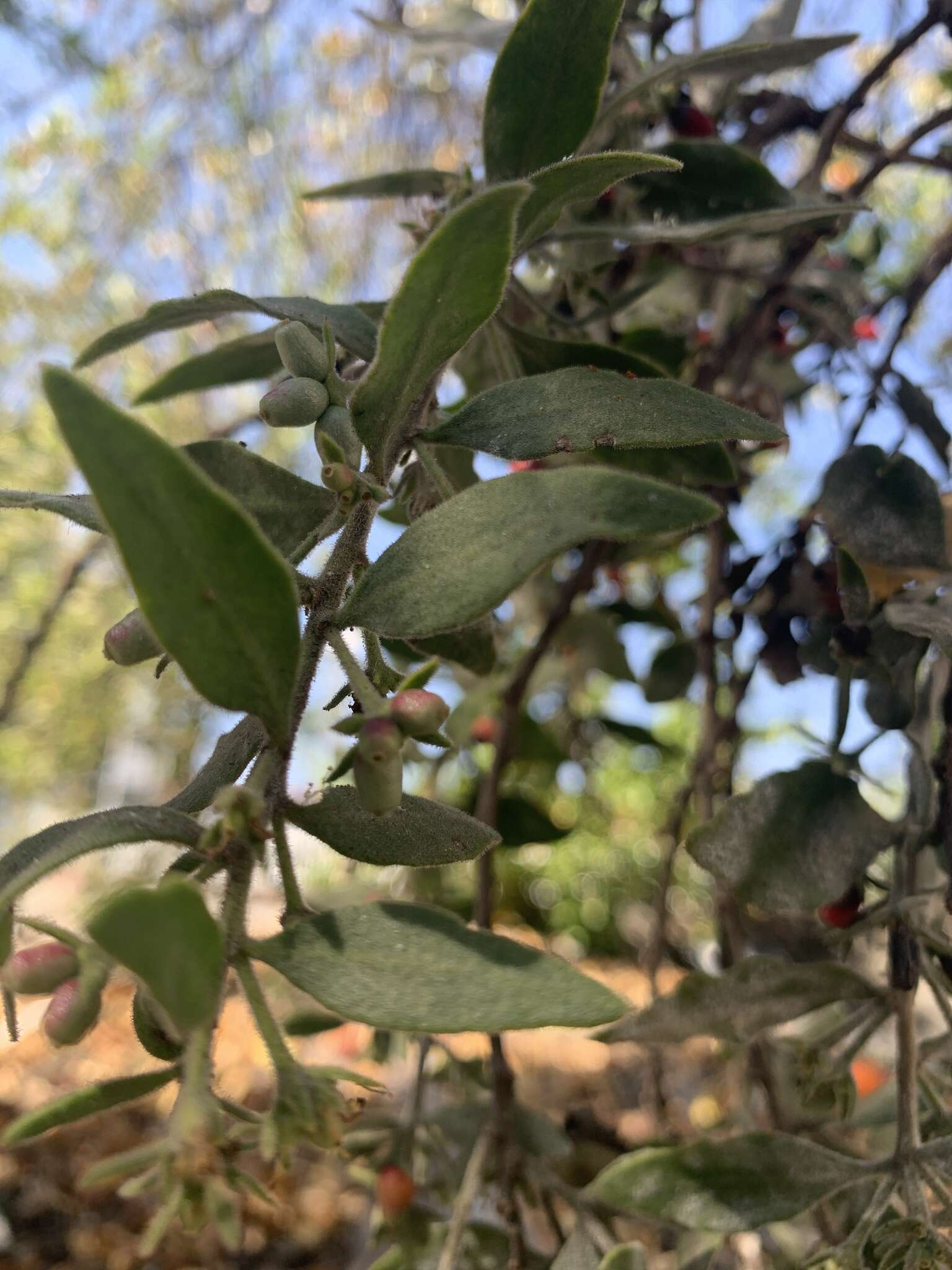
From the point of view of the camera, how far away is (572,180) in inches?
20.4

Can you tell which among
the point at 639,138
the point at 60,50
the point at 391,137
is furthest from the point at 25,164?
the point at 639,138

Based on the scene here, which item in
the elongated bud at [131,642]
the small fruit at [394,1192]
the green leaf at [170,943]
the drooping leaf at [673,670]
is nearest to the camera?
the green leaf at [170,943]

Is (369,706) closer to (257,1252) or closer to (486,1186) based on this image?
(486,1186)

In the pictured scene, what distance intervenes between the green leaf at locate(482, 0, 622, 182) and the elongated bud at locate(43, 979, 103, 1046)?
1.69 feet

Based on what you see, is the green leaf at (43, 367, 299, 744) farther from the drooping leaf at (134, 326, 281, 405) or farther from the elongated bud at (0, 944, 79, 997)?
the drooping leaf at (134, 326, 281, 405)

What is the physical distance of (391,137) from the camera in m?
2.15

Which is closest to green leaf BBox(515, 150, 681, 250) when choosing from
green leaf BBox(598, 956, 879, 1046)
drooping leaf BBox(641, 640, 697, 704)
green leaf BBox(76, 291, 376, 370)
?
green leaf BBox(76, 291, 376, 370)

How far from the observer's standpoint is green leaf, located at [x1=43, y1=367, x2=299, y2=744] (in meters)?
0.33

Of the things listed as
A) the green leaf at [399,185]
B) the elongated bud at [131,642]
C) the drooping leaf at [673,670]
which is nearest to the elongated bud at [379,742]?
the elongated bud at [131,642]

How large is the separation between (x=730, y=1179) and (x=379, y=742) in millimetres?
443

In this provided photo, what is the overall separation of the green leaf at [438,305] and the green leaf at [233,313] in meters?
0.12

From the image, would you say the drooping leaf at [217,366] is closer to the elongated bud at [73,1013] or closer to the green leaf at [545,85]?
the green leaf at [545,85]

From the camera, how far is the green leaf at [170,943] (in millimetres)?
305

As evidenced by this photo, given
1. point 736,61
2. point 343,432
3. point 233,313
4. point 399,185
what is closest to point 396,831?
point 343,432
